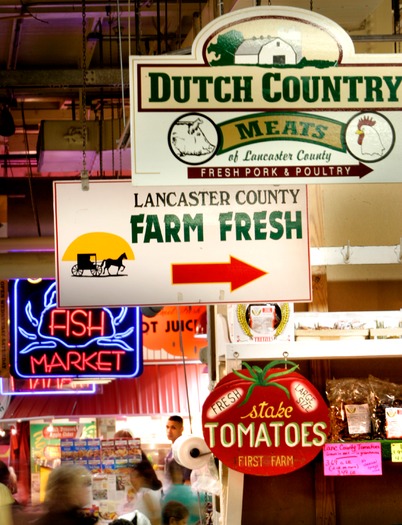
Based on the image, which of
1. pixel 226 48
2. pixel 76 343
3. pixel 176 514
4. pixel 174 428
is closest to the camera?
pixel 226 48

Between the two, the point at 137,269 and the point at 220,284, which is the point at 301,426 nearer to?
the point at 220,284

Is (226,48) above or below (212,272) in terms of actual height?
above

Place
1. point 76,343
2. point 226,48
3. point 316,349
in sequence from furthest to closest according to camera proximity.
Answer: point 76,343 < point 316,349 < point 226,48

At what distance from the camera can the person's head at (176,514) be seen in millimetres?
6789

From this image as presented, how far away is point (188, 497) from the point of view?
6.96 meters

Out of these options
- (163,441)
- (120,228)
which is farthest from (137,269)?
(163,441)

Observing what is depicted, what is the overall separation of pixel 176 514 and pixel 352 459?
259cm

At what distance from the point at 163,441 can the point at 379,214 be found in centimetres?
952

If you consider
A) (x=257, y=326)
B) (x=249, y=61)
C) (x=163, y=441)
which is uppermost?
(x=249, y=61)

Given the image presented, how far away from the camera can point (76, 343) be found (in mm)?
9008

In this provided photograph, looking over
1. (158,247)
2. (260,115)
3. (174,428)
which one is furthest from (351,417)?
(174,428)

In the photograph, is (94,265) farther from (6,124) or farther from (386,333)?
(6,124)

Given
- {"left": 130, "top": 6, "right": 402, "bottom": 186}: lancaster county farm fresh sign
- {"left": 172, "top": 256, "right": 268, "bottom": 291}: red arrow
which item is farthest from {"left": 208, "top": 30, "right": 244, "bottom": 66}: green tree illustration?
{"left": 172, "top": 256, "right": 268, "bottom": 291}: red arrow

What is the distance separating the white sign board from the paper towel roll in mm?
934
